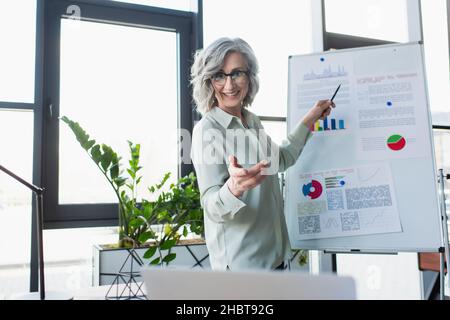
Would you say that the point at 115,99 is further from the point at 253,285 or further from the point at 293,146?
the point at 253,285

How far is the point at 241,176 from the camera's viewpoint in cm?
128

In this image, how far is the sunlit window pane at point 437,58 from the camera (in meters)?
3.64

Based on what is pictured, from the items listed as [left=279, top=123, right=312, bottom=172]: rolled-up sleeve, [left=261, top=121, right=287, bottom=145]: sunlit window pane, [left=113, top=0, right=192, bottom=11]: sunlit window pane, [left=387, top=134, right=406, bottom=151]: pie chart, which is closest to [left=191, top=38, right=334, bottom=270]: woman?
[left=279, top=123, right=312, bottom=172]: rolled-up sleeve

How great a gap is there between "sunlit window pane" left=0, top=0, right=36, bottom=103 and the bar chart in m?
1.62

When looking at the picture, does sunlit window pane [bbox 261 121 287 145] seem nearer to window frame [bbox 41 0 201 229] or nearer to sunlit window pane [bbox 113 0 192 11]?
window frame [bbox 41 0 201 229]

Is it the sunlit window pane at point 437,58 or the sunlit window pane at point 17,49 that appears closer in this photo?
the sunlit window pane at point 17,49

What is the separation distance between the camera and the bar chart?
2.05 metres

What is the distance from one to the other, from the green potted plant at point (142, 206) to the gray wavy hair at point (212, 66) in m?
0.79

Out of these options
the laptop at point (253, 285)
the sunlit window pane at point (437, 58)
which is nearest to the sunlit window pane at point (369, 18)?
the sunlit window pane at point (437, 58)

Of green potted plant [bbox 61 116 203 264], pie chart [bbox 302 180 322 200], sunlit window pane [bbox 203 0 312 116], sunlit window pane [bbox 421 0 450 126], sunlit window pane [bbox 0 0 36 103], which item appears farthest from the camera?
sunlit window pane [bbox 421 0 450 126]

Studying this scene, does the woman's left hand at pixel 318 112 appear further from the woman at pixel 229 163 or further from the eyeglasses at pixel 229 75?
the eyeglasses at pixel 229 75

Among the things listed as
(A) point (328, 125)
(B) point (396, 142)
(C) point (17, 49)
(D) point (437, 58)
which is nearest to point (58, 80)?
(C) point (17, 49)

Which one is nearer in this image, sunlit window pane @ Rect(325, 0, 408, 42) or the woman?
the woman
